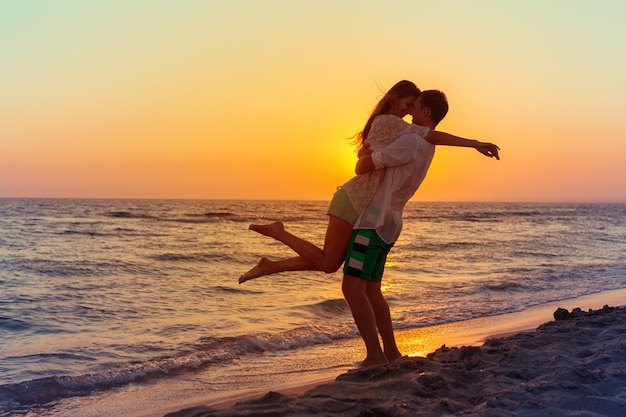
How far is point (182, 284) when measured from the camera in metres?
10.4

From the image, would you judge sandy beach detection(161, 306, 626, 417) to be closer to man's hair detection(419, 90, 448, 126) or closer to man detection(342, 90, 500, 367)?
man detection(342, 90, 500, 367)

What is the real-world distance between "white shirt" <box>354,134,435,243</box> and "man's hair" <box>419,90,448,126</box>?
0.24m

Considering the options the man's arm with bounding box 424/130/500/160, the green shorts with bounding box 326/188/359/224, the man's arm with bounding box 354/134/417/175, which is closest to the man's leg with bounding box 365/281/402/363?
the green shorts with bounding box 326/188/359/224

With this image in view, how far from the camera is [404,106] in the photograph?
4293mm

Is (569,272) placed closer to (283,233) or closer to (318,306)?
(318,306)

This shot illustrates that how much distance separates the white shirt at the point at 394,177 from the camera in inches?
160

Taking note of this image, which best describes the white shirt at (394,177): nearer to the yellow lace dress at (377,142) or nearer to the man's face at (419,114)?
the yellow lace dress at (377,142)

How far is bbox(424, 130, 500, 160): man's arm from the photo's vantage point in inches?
157

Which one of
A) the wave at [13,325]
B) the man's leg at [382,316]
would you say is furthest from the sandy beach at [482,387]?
the wave at [13,325]

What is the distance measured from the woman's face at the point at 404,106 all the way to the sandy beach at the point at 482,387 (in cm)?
172

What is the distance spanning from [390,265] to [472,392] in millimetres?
11317

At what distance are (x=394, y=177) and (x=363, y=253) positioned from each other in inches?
22.0

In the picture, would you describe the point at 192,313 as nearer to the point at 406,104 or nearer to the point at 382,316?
the point at 382,316

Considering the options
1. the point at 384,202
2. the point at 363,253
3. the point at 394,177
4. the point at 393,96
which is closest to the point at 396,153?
the point at 394,177
